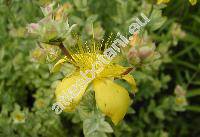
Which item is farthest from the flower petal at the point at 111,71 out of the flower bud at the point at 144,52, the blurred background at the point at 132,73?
the blurred background at the point at 132,73

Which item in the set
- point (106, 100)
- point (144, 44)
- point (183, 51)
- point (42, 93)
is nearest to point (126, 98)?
point (106, 100)

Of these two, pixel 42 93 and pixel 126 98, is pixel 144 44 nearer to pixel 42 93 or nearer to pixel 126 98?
pixel 126 98

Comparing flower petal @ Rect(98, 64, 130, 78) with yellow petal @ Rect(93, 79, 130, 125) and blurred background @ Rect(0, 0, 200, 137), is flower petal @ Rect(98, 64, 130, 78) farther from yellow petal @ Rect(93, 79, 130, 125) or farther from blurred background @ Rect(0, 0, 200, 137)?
blurred background @ Rect(0, 0, 200, 137)

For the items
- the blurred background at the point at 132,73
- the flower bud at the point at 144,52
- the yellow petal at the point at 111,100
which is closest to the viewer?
the flower bud at the point at 144,52

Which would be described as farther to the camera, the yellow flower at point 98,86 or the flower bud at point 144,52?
the yellow flower at point 98,86

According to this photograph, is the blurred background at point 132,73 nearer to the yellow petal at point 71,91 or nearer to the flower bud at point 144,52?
the yellow petal at point 71,91

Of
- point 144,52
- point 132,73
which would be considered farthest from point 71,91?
point 132,73

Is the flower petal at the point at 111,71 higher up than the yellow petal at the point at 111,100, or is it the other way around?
the flower petal at the point at 111,71

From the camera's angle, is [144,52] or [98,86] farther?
[98,86]

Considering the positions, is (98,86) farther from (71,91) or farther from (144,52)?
(144,52)
